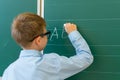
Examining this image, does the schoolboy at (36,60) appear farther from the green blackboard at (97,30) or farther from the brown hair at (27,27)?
the green blackboard at (97,30)

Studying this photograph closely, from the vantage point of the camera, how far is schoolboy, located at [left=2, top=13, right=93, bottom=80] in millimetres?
1495

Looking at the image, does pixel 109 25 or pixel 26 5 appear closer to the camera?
pixel 109 25

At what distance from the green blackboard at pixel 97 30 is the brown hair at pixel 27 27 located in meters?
0.26

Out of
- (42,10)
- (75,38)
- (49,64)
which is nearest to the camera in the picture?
(49,64)

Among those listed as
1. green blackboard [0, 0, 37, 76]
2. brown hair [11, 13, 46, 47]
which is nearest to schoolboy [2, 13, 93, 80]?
brown hair [11, 13, 46, 47]

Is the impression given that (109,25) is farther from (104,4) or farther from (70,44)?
(70,44)

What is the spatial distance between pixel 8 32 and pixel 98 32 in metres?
0.66

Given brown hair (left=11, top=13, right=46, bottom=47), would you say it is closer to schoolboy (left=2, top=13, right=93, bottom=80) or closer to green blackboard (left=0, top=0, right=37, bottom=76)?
schoolboy (left=2, top=13, right=93, bottom=80)

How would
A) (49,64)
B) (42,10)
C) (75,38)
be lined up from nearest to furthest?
(49,64), (75,38), (42,10)

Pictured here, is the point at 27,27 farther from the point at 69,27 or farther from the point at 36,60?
the point at 69,27

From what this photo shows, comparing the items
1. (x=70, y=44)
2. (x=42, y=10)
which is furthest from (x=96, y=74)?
(x=42, y=10)

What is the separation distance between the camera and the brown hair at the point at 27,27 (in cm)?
151

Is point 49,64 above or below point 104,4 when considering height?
below

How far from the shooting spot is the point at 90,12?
1688 mm
